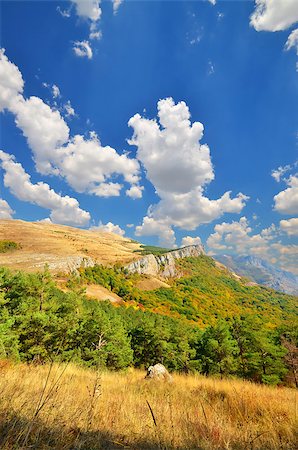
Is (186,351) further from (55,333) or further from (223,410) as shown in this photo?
(223,410)

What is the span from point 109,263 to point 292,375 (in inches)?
4851

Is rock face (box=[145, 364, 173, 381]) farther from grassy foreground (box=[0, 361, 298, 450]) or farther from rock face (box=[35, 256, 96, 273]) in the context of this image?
rock face (box=[35, 256, 96, 273])

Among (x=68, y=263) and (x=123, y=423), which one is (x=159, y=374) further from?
(x=68, y=263)

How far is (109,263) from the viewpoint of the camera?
498 ft

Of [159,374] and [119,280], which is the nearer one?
[159,374]

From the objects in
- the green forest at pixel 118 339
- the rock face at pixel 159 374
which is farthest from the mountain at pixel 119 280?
the rock face at pixel 159 374

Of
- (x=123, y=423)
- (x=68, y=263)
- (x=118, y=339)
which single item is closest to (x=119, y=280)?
(x=68, y=263)

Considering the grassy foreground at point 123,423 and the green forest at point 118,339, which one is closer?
the grassy foreground at point 123,423

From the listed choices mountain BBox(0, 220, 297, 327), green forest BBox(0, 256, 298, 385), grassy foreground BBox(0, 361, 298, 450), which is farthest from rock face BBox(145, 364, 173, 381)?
mountain BBox(0, 220, 297, 327)

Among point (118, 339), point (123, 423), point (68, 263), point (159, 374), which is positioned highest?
point (68, 263)

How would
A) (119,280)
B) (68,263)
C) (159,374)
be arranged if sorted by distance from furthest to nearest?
(119,280) → (68,263) → (159,374)

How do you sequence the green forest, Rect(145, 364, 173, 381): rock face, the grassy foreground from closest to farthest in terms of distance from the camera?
1. the grassy foreground
2. Rect(145, 364, 173, 381): rock face
3. the green forest

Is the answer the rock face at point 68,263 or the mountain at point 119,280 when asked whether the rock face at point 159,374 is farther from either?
the rock face at point 68,263

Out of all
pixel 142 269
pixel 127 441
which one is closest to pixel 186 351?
pixel 127 441
